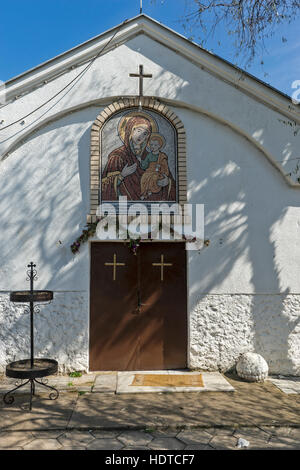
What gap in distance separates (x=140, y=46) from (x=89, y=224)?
3365 millimetres

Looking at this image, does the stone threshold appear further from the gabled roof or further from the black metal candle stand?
the gabled roof

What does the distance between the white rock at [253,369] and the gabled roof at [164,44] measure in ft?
14.0

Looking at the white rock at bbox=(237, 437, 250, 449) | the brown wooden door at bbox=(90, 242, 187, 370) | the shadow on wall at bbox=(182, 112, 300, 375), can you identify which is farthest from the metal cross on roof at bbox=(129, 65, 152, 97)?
the white rock at bbox=(237, 437, 250, 449)

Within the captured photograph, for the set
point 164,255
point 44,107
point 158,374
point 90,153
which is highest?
point 44,107

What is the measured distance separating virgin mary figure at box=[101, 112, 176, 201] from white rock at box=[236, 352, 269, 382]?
118 inches

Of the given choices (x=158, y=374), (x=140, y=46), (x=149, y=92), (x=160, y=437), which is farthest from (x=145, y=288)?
(x=140, y=46)

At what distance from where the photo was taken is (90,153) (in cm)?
688

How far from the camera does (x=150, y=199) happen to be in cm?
695

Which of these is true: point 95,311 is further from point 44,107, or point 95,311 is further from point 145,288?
point 44,107

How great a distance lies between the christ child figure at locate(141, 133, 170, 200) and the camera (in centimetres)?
696

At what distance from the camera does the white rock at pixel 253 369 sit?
20.7 feet

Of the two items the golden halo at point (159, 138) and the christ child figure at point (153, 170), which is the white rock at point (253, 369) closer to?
the christ child figure at point (153, 170)

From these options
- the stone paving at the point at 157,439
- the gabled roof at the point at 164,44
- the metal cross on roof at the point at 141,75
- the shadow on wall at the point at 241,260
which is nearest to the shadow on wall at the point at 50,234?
the gabled roof at the point at 164,44

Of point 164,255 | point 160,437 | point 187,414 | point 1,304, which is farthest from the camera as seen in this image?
point 164,255
